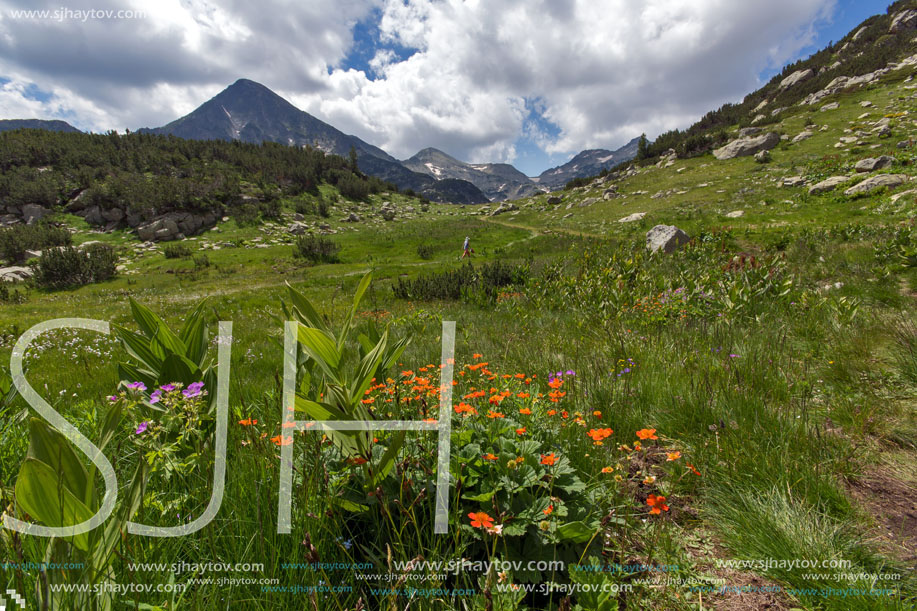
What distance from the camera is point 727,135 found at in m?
50.6

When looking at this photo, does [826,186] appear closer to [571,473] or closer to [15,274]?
[571,473]

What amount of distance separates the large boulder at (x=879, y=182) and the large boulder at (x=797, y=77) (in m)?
68.4

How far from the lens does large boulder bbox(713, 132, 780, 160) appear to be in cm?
3991

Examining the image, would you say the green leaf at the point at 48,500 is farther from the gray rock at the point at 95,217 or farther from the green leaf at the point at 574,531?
the gray rock at the point at 95,217

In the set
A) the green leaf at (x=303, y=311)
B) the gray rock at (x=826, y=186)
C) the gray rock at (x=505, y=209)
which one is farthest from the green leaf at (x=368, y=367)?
the gray rock at (x=505, y=209)

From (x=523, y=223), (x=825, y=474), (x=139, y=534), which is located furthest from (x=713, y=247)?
(x=523, y=223)

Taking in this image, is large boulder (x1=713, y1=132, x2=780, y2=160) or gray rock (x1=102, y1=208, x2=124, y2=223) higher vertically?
large boulder (x1=713, y1=132, x2=780, y2=160)

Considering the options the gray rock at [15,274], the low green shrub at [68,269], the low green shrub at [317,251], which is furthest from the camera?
the low green shrub at [317,251]

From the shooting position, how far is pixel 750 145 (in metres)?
41.2

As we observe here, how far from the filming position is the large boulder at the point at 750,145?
39906 mm

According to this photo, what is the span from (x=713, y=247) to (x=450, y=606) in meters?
14.4

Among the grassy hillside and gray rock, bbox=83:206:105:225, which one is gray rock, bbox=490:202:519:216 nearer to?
gray rock, bbox=83:206:105:225

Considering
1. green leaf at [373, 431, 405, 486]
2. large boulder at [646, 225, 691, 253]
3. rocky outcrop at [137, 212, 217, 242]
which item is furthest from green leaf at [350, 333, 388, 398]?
rocky outcrop at [137, 212, 217, 242]

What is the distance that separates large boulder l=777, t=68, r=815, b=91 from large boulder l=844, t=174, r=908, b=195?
68382 millimetres
